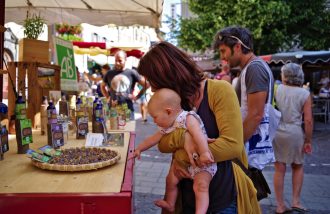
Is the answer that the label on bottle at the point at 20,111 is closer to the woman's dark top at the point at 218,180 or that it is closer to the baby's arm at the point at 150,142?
the baby's arm at the point at 150,142

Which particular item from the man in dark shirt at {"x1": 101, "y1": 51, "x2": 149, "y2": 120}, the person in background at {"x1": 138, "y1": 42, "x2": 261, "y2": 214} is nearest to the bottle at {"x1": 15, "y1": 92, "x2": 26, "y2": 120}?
the person in background at {"x1": 138, "y1": 42, "x2": 261, "y2": 214}

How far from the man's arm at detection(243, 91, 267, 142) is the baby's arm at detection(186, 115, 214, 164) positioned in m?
0.98

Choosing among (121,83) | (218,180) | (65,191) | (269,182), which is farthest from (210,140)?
(121,83)

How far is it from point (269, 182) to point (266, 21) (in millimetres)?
12258

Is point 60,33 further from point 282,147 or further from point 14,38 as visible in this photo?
point 282,147

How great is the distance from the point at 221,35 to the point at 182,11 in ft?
122

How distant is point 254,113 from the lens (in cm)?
261

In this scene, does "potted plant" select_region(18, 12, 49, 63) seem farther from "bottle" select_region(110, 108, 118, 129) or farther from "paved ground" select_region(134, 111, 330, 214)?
"paved ground" select_region(134, 111, 330, 214)

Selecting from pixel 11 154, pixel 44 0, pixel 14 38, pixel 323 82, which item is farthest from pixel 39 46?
pixel 14 38

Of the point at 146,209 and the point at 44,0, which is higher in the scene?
the point at 44,0

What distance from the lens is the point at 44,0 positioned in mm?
4695

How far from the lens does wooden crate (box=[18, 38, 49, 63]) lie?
141 inches

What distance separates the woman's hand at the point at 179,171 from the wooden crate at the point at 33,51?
231cm

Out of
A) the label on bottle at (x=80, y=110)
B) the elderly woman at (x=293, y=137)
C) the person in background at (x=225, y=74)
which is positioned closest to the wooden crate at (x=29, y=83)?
the label on bottle at (x=80, y=110)
